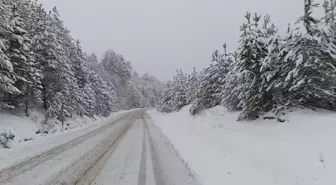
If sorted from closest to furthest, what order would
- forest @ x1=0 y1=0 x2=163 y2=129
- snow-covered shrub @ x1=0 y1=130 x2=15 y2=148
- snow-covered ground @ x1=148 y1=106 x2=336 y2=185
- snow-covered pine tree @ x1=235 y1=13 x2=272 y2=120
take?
snow-covered ground @ x1=148 y1=106 x2=336 y2=185 → snow-covered shrub @ x1=0 y1=130 x2=15 y2=148 → snow-covered pine tree @ x1=235 y1=13 x2=272 y2=120 → forest @ x1=0 y1=0 x2=163 y2=129

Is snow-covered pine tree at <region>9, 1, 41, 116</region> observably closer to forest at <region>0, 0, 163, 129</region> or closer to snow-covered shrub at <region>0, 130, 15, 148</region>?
forest at <region>0, 0, 163, 129</region>

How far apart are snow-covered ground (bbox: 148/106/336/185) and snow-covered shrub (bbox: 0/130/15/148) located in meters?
7.52

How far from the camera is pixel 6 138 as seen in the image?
12070 mm

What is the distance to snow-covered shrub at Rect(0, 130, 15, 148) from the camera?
11899 mm

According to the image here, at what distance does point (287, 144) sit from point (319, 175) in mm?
2714

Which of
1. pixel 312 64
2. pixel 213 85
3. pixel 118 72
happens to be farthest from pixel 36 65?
pixel 118 72

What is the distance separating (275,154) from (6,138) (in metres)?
11.0

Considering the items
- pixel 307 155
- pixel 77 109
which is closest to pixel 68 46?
pixel 77 109

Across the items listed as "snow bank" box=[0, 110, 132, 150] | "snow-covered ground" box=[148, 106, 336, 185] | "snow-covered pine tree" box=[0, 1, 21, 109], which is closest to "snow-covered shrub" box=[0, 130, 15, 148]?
"snow bank" box=[0, 110, 132, 150]

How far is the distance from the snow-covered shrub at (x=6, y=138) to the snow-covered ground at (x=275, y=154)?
7525 mm

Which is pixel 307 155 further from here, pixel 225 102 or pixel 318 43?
pixel 225 102

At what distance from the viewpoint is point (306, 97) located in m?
11.6

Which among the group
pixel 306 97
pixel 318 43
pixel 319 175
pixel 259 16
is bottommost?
pixel 319 175

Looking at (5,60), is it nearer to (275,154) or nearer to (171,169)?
(171,169)
